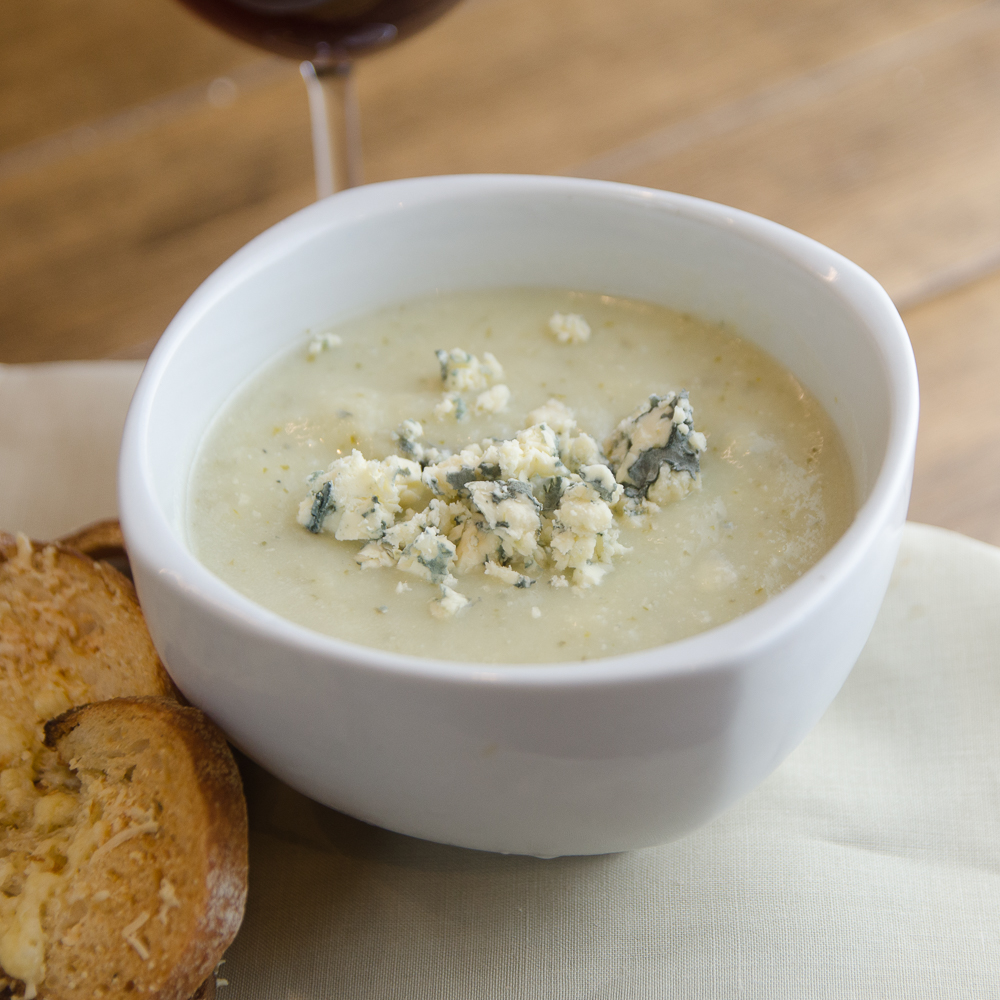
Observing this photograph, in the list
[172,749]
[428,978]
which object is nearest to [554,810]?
[428,978]

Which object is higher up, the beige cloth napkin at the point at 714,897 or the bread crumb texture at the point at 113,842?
the bread crumb texture at the point at 113,842

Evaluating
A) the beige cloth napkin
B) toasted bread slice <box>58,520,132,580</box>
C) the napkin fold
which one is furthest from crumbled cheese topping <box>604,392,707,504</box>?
the napkin fold

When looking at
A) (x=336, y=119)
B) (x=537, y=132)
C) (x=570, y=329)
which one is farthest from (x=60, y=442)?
(x=537, y=132)

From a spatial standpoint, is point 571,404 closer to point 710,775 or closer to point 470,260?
point 470,260

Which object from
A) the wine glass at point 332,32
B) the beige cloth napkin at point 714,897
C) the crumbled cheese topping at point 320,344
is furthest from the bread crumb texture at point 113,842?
the wine glass at point 332,32

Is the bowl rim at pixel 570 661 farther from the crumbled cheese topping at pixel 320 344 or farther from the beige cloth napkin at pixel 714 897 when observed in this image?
the beige cloth napkin at pixel 714 897

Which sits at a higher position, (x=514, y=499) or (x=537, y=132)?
(x=514, y=499)

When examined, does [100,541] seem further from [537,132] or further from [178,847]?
[537,132]
